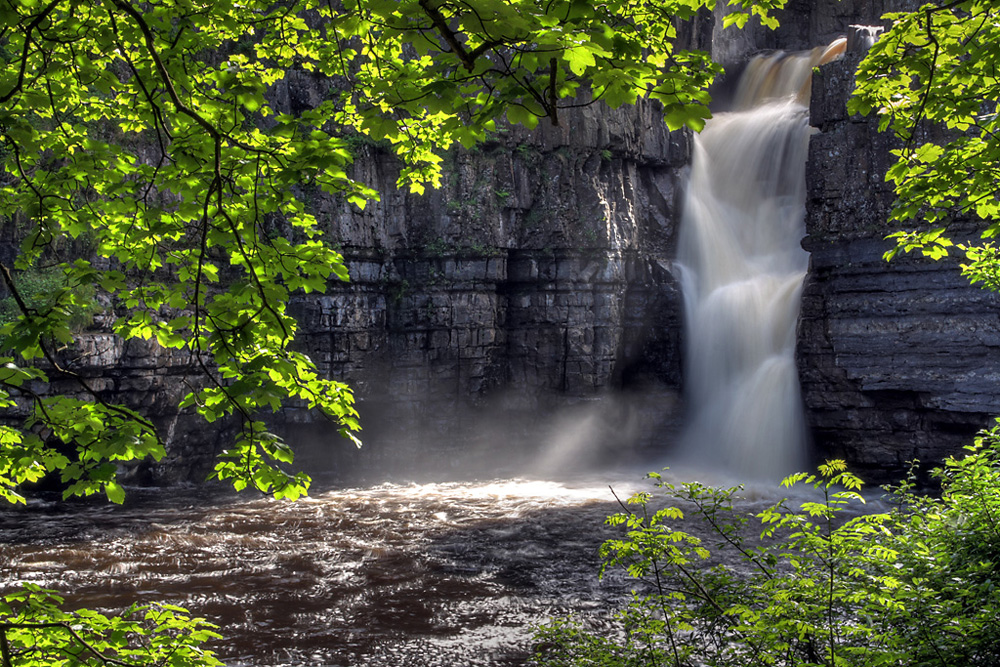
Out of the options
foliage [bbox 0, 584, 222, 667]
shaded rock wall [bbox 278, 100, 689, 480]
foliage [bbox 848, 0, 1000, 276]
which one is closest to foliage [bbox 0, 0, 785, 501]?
foliage [bbox 0, 584, 222, 667]

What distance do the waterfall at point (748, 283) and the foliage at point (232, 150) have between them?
16.3 metres

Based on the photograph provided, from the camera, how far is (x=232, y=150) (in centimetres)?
423

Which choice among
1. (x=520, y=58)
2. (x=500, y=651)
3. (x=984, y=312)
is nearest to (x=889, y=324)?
(x=984, y=312)

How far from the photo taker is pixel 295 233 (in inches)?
794

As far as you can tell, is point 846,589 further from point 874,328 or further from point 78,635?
point 874,328

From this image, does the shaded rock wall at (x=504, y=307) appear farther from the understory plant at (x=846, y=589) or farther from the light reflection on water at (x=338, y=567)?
the understory plant at (x=846, y=589)

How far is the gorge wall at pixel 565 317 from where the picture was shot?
698 inches

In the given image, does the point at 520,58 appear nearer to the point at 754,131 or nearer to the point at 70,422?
the point at 70,422

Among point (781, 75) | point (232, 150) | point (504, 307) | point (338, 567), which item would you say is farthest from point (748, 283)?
point (232, 150)

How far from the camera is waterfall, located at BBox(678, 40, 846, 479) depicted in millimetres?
19891

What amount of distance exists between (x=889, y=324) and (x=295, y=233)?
53.8 ft

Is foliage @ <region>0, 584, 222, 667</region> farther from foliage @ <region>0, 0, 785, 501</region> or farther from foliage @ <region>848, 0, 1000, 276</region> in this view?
foliage @ <region>848, 0, 1000, 276</region>

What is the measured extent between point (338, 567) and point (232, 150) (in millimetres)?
9590

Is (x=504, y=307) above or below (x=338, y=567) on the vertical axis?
above
